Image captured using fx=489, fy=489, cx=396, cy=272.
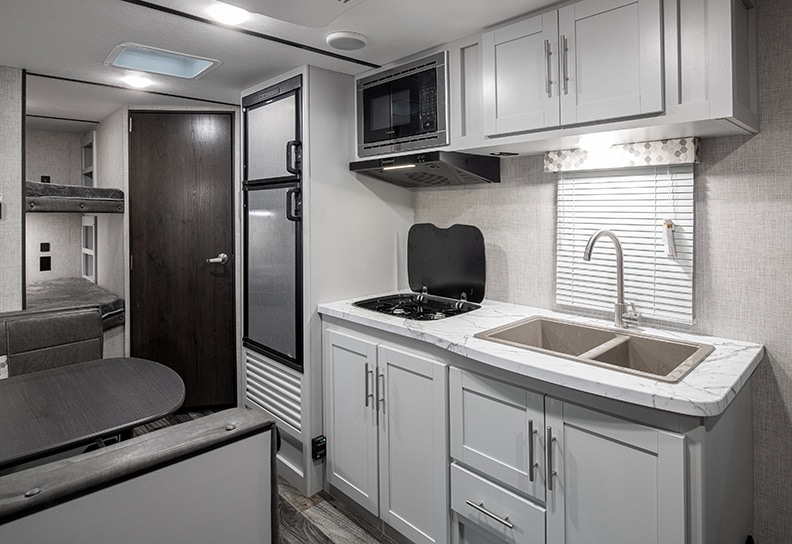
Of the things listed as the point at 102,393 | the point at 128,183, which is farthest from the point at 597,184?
the point at 128,183

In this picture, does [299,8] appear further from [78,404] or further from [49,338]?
[49,338]

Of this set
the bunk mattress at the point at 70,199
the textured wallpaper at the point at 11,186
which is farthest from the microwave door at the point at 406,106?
the bunk mattress at the point at 70,199

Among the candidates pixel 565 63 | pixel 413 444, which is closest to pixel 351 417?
pixel 413 444

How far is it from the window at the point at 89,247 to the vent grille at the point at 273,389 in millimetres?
2265

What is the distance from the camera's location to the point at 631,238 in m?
2.06

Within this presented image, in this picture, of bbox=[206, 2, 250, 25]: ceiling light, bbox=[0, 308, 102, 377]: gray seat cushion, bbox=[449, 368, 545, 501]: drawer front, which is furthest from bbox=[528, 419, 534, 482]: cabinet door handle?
bbox=[0, 308, 102, 377]: gray seat cushion

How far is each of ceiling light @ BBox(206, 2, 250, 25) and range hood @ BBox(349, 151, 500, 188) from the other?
35.8 inches

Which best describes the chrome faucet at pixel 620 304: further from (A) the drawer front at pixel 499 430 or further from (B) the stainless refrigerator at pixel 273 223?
(B) the stainless refrigerator at pixel 273 223

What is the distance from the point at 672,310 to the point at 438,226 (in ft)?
4.42

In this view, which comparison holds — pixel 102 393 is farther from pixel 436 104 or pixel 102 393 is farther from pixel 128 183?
pixel 128 183

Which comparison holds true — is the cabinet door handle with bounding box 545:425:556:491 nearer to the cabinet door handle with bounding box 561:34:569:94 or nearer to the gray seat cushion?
→ the cabinet door handle with bounding box 561:34:569:94

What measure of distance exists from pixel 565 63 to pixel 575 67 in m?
0.05

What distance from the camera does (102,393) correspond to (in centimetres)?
183

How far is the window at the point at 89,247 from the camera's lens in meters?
4.39
